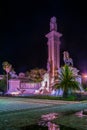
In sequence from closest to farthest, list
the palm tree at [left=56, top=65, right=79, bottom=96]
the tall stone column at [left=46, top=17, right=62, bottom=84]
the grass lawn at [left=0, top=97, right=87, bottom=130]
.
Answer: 1. the grass lawn at [left=0, top=97, right=87, bottom=130]
2. the palm tree at [left=56, top=65, right=79, bottom=96]
3. the tall stone column at [left=46, top=17, right=62, bottom=84]

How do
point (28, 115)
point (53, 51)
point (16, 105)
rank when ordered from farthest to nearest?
point (53, 51)
point (16, 105)
point (28, 115)

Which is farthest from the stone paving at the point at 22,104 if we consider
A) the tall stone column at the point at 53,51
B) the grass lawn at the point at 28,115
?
the tall stone column at the point at 53,51

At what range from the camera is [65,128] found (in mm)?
9445

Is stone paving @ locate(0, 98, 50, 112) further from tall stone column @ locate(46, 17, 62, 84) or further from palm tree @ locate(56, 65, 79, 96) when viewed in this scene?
tall stone column @ locate(46, 17, 62, 84)

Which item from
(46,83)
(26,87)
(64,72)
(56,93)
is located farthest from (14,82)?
(64,72)

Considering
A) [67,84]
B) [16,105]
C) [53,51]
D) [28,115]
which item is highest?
[53,51]

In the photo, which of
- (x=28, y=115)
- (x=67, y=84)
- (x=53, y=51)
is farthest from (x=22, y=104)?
(x=53, y=51)

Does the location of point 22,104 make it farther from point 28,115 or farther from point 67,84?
point 67,84

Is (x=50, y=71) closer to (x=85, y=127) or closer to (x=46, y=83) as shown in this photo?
(x=46, y=83)

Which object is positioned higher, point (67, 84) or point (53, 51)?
point (53, 51)

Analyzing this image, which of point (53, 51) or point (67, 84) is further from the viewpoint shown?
point (53, 51)

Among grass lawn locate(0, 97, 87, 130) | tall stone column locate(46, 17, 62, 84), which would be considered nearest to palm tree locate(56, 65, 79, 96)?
grass lawn locate(0, 97, 87, 130)

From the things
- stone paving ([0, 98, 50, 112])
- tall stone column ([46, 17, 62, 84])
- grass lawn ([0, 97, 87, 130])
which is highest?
tall stone column ([46, 17, 62, 84])

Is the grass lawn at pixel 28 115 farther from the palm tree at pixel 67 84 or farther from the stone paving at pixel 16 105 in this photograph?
the palm tree at pixel 67 84
